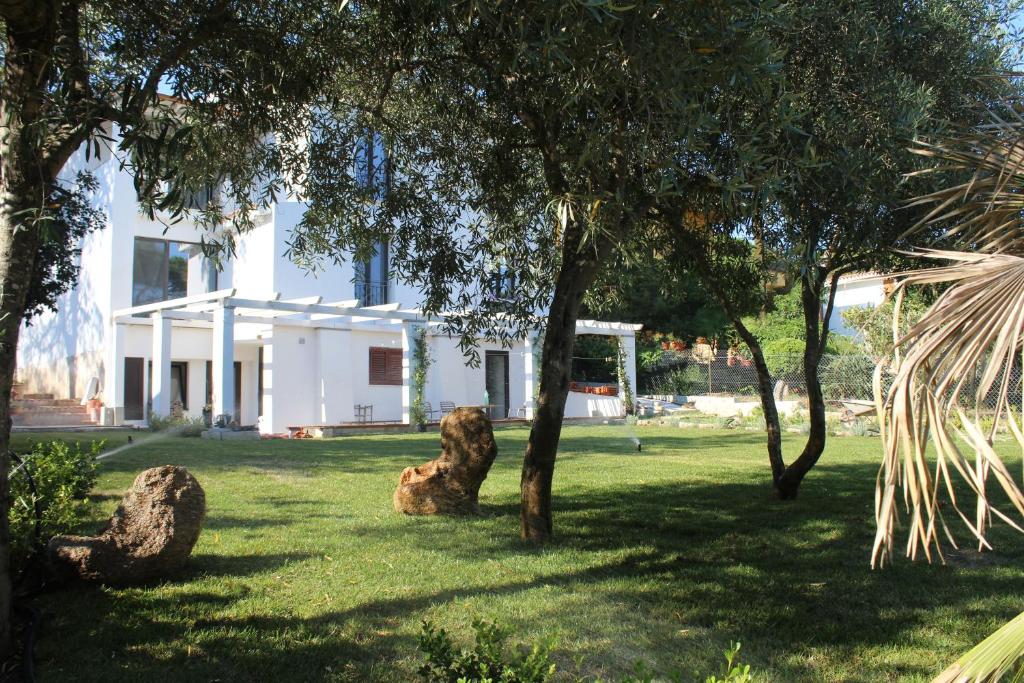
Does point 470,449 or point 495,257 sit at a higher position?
point 495,257

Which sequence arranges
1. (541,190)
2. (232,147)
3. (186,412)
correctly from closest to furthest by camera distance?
1. (232,147)
2. (541,190)
3. (186,412)

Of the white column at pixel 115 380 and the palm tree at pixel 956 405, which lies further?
the white column at pixel 115 380

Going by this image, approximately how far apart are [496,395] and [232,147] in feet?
71.3

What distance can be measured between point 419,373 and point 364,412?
288 cm

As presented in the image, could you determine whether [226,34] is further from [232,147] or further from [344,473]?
[344,473]

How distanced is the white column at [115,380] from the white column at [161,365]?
7.61 feet

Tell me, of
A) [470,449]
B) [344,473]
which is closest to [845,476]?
[470,449]

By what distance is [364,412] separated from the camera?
82.8 ft

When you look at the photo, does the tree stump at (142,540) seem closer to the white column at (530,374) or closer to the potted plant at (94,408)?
the potted plant at (94,408)

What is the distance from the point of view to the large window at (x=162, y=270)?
84.6 ft

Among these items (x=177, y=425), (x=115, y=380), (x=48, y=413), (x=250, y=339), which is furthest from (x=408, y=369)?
(x=48, y=413)

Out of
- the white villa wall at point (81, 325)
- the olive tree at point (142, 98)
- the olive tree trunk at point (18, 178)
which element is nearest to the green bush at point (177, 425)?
the white villa wall at point (81, 325)

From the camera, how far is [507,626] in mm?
4957

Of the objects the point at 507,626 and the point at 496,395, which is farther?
the point at 496,395
